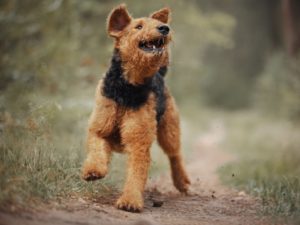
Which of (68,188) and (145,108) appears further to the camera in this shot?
(145,108)

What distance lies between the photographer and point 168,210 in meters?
5.72

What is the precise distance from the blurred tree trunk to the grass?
2.12m

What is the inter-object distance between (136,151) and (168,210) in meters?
0.71

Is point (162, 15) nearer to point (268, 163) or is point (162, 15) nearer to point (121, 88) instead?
point (121, 88)

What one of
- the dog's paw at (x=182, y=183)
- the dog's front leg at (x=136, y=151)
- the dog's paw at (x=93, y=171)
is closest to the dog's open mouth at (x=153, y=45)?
the dog's front leg at (x=136, y=151)

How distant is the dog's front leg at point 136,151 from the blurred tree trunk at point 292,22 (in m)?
8.32

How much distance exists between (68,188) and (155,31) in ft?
5.65

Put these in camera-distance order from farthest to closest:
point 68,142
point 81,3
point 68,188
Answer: point 81,3
point 68,142
point 68,188

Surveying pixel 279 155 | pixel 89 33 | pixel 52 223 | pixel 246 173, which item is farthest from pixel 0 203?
pixel 89 33

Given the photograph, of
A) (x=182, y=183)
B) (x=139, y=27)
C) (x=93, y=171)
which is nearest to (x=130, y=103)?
(x=139, y=27)

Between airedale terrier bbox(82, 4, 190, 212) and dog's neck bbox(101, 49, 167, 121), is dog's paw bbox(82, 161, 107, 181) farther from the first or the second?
dog's neck bbox(101, 49, 167, 121)

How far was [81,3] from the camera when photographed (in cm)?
1264

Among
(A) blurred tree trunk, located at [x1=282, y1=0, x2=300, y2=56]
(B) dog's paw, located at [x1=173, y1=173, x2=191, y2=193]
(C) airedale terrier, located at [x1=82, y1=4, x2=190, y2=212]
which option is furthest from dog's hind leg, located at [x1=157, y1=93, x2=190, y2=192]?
(A) blurred tree trunk, located at [x1=282, y1=0, x2=300, y2=56]

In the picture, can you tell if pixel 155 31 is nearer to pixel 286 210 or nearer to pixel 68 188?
pixel 68 188
